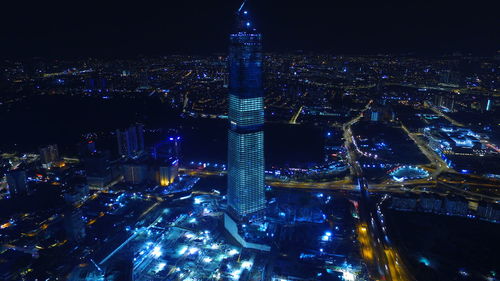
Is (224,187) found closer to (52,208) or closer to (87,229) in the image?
(87,229)

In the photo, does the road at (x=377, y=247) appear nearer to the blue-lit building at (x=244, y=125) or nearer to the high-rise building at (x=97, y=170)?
the blue-lit building at (x=244, y=125)

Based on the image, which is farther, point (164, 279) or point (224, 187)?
point (224, 187)

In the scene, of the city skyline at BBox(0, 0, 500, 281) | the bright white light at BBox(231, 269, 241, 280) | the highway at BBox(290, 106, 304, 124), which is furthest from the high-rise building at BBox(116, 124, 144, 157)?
the highway at BBox(290, 106, 304, 124)

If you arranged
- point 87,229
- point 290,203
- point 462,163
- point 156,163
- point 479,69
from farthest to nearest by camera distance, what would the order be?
point 479,69 → point 462,163 → point 156,163 → point 290,203 → point 87,229

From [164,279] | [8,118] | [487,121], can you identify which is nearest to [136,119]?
[8,118]

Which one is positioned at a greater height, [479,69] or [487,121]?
[479,69]

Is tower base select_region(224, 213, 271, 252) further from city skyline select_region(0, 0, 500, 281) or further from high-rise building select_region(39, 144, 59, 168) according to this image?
high-rise building select_region(39, 144, 59, 168)

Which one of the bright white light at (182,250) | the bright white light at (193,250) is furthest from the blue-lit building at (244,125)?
the bright white light at (182,250)

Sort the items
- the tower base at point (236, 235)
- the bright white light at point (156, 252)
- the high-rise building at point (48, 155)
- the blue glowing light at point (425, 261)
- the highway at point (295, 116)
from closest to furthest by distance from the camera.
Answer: the blue glowing light at point (425, 261) → the bright white light at point (156, 252) → the tower base at point (236, 235) → the high-rise building at point (48, 155) → the highway at point (295, 116)
